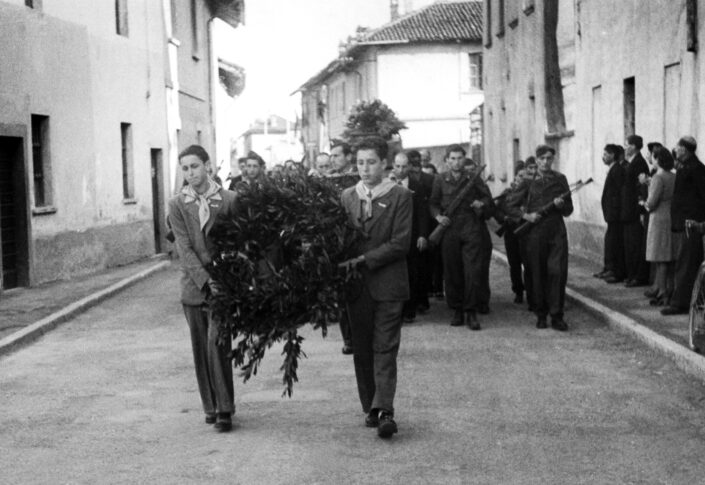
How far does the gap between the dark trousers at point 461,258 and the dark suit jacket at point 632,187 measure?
391 cm

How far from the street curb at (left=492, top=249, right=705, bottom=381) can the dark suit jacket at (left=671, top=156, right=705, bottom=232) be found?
1208 mm

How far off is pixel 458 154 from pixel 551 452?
6.66 metres

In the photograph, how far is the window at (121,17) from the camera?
25969mm

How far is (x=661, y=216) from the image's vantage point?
581 inches

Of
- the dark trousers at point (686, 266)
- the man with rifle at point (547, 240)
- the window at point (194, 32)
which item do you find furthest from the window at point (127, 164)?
the dark trousers at point (686, 266)

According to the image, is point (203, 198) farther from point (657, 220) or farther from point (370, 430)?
point (657, 220)

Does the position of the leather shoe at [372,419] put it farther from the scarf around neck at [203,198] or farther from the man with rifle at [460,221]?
the man with rifle at [460,221]

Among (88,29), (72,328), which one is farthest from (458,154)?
(88,29)

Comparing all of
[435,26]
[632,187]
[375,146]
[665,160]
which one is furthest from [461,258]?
[435,26]

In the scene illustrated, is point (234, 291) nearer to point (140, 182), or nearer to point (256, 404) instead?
point (256, 404)

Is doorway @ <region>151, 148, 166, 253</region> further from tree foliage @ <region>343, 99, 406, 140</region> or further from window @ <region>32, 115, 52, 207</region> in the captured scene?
tree foliage @ <region>343, 99, 406, 140</region>

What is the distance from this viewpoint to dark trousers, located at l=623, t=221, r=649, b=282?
17000mm

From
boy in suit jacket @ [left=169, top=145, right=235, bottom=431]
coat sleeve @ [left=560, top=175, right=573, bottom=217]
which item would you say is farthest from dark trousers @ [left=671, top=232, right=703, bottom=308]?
boy in suit jacket @ [left=169, top=145, right=235, bottom=431]

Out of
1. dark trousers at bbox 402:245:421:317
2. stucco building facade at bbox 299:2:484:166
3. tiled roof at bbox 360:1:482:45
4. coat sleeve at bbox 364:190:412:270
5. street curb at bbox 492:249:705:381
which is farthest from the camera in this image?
stucco building facade at bbox 299:2:484:166
